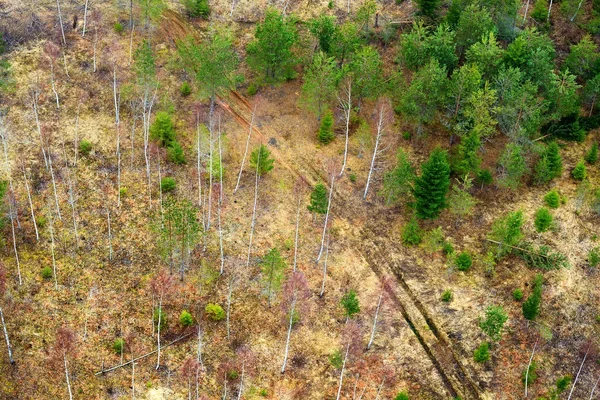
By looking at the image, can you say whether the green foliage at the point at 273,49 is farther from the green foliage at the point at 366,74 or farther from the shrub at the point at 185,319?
the shrub at the point at 185,319

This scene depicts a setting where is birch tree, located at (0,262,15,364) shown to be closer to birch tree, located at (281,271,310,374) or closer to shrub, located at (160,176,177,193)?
shrub, located at (160,176,177,193)

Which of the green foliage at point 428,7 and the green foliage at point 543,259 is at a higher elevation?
the green foliage at point 428,7

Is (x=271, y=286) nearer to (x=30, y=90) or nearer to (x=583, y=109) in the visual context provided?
(x=30, y=90)

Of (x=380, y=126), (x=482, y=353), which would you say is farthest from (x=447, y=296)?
(x=380, y=126)

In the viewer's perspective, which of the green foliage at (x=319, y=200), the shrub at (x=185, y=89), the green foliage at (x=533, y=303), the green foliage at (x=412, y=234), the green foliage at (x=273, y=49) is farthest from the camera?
the shrub at (x=185, y=89)

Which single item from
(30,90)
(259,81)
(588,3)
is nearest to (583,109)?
(588,3)

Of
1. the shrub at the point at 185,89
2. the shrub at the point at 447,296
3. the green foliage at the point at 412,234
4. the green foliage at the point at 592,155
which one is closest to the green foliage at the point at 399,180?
the green foliage at the point at 412,234
